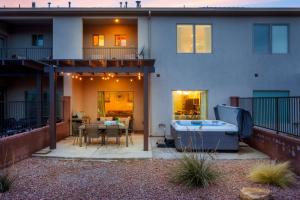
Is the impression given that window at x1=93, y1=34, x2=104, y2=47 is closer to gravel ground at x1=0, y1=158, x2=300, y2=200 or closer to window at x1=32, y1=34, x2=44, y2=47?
window at x1=32, y1=34, x2=44, y2=47

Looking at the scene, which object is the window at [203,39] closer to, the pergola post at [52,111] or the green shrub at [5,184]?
the pergola post at [52,111]

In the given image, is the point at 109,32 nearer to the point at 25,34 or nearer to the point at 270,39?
the point at 25,34

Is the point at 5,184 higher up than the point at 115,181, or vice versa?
the point at 5,184

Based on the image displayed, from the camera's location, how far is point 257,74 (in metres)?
14.7

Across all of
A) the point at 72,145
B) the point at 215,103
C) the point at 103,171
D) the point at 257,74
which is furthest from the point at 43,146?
the point at 257,74

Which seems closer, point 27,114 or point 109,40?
point 27,114

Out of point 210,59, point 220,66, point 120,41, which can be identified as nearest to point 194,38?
point 210,59

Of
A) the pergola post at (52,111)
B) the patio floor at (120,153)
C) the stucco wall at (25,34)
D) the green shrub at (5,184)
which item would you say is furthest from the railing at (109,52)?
the green shrub at (5,184)

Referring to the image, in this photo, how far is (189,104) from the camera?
49.3 feet

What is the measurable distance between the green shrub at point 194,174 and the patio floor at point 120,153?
3.07 meters

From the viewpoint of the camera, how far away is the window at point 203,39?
1468 cm

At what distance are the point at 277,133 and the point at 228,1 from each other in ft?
53.8

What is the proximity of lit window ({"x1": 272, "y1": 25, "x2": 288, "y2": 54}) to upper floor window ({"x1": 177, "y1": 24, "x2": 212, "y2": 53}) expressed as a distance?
325cm

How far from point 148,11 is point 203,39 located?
3.08 metres
